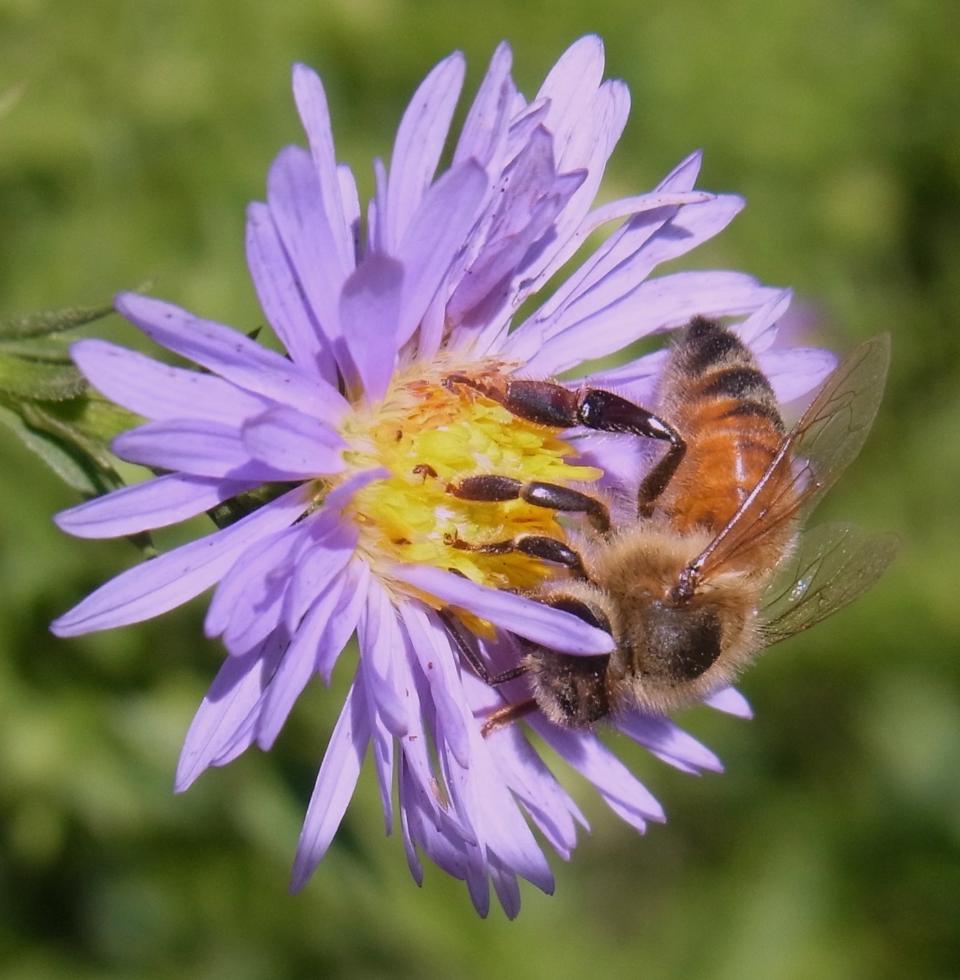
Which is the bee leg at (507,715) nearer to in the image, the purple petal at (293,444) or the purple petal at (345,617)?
the purple petal at (345,617)

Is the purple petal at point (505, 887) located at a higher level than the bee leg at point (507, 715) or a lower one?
lower

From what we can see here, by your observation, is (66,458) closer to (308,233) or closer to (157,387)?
(157,387)

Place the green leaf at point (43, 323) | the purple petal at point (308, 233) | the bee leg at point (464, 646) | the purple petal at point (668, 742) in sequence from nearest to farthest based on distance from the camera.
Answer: the purple petal at point (308, 233) < the green leaf at point (43, 323) < the bee leg at point (464, 646) < the purple petal at point (668, 742)

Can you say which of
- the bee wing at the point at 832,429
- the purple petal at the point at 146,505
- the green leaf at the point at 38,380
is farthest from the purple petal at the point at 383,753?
the bee wing at the point at 832,429

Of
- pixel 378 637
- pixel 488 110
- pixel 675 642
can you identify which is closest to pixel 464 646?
pixel 378 637

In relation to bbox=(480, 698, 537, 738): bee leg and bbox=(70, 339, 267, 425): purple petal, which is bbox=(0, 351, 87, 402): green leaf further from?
bbox=(480, 698, 537, 738): bee leg

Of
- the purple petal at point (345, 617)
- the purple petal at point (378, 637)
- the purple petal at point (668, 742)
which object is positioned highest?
the purple petal at point (345, 617)

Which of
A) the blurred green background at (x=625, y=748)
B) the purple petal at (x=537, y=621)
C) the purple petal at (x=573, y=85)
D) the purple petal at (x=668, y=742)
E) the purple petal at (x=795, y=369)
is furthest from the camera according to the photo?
the blurred green background at (x=625, y=748)

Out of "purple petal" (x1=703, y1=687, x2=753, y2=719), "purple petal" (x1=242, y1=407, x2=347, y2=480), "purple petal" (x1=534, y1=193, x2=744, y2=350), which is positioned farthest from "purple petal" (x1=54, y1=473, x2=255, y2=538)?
"purple petal" (x1=703, y1=687, x2=753, y2=719)
